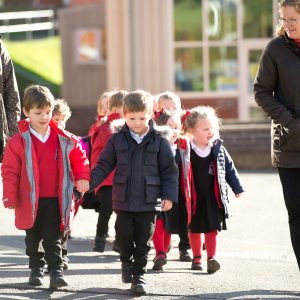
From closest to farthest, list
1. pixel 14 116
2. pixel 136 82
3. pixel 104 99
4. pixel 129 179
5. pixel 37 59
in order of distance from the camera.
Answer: pixel 129 179, pixel 14 116, pixel 104 99, pixel 136 82, pixel 37 59

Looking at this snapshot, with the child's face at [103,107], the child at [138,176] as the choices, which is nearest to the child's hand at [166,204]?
the child at [138,176]

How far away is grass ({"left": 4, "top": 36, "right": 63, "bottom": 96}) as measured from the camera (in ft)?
108

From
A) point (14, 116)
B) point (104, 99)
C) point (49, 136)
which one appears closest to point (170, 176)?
point (49, 136)

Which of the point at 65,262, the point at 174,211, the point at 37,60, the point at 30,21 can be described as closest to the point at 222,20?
the point at 37,60

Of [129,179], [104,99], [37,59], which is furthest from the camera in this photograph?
[37,59]

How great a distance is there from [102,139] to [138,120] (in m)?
A: 2.33

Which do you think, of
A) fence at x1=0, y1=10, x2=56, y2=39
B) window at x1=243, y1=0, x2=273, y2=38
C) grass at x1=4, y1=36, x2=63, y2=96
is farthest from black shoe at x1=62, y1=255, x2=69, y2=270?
fence at x1=0, y1=10, x2=56, y2=39

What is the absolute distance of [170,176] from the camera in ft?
24.7

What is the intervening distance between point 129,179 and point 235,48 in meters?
19.2

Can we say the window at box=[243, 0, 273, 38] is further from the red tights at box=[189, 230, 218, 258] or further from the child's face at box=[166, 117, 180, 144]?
the red tights at box=[189, 230, 218, 258]

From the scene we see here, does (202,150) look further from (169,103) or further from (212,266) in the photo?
(212,266)

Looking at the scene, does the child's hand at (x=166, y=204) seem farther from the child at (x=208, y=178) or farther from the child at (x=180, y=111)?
the child at (x=180, y=111)

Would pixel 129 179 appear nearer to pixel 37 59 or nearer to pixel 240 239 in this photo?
pixel 240 239

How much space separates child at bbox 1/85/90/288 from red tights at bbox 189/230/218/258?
1527 millimetres
